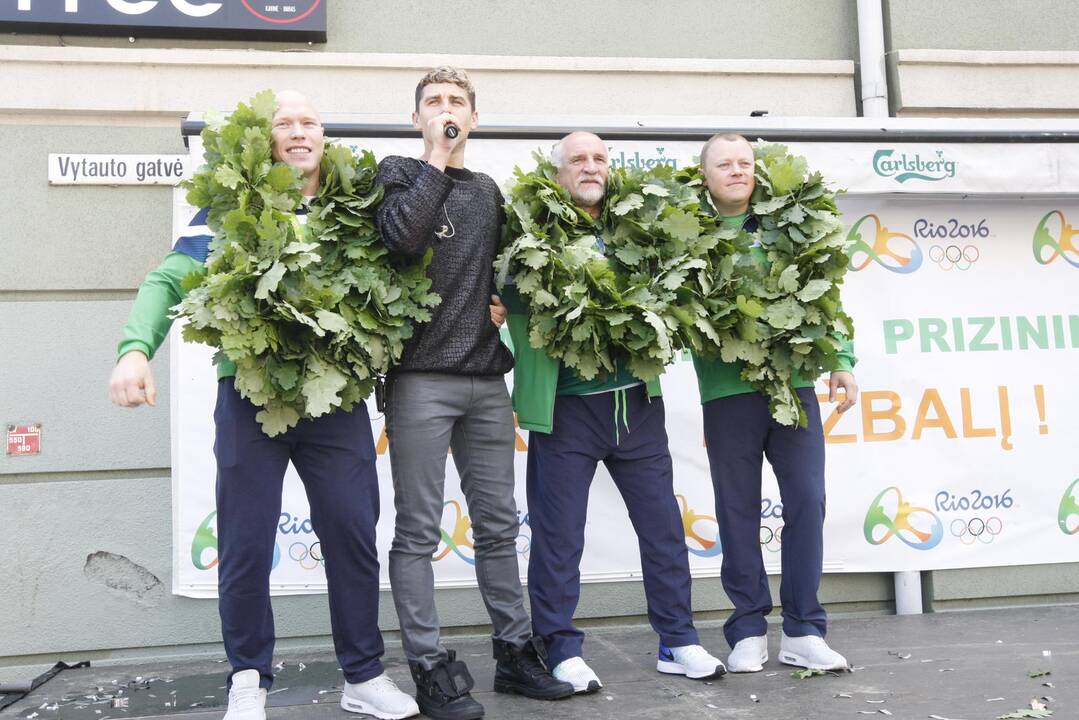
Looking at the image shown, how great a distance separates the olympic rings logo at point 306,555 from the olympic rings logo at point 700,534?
6.23ft

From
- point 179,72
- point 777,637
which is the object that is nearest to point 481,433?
point 777,637

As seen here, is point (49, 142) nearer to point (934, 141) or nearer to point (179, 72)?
point (179, 72)

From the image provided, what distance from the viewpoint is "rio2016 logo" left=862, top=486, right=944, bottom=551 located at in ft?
17.0

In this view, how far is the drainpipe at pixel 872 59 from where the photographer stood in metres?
5.40

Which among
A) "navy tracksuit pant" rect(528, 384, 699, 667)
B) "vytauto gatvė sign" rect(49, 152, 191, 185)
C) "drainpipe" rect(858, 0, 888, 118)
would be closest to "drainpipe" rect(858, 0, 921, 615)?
"drainpipe" rect(858, 0, 888, 118)

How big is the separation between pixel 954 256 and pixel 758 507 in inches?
95.2

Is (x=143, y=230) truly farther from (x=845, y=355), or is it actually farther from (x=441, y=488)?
(x=845, y=355)

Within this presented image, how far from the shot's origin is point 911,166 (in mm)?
5062

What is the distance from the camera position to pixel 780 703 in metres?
3.25

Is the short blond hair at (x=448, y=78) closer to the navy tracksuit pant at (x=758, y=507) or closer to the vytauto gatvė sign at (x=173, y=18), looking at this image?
the navy tracksuit pant at (x=758, y=507)

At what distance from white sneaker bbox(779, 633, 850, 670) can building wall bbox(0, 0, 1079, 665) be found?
725 mm

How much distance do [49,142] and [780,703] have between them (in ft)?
14.1

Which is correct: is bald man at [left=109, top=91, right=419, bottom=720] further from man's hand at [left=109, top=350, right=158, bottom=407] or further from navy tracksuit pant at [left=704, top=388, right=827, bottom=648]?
Result: navy tracksuit pant at [left=704, top=388, right=827, bottom=648]

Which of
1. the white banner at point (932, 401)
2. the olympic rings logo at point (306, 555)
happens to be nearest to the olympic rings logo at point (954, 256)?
the white banner at point (932, 401)
